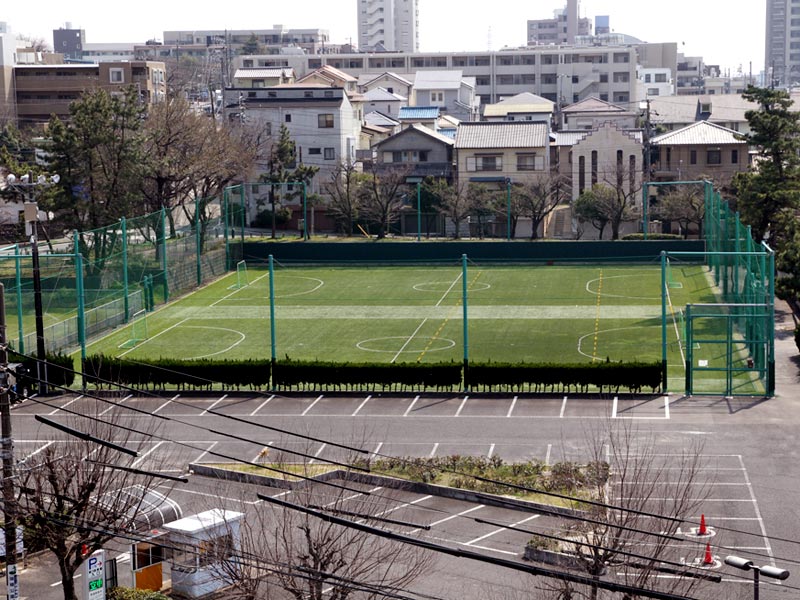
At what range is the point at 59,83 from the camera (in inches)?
3723

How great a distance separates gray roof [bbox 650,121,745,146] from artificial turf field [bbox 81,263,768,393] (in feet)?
61.3

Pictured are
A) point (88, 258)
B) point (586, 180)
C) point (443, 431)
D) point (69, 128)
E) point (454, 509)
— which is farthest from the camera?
point (586, 180)

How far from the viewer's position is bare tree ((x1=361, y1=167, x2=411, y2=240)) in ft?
218

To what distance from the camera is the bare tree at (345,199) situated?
67.1 m

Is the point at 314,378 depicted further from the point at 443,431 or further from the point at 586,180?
the point at 586,180

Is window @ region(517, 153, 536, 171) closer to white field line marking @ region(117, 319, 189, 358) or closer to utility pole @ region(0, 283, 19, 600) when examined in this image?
white field line marking @ region(117, 319, 189, 358)

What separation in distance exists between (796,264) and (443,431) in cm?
1419

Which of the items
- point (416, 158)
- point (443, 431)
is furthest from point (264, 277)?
point (443, 431)

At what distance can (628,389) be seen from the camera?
3272 cm

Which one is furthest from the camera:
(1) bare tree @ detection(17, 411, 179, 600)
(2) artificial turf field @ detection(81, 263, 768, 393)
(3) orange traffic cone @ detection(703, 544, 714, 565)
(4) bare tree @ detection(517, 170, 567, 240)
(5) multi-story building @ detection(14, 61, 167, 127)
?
(5) multi-story building @ detection(14, 61, 167, 127)

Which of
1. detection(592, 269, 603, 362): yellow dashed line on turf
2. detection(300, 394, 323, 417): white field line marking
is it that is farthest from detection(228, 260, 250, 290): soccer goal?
detection(300, 394, 323, 417): white field line marking

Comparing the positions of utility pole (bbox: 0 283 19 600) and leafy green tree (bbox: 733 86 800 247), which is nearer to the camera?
utility pole (bbox: 0 283 19 600)

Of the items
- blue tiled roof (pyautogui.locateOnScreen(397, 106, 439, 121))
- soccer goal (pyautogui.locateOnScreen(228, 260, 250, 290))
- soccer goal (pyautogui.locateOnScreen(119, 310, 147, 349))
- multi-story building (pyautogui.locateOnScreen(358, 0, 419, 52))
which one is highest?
multi-story building (pyautogui.locateOnScreen(358, 0, 419, 52))

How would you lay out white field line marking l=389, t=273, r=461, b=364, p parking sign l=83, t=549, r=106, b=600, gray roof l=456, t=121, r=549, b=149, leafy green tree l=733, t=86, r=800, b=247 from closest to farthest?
p parking sign l=83, t=549, r=106, b=600, white field line marking l=389, t=273, r=461, b=364, leafy green tree l=733, t=86, r=800, b=247, gray roof l=456, t=121, r=549, b=149
